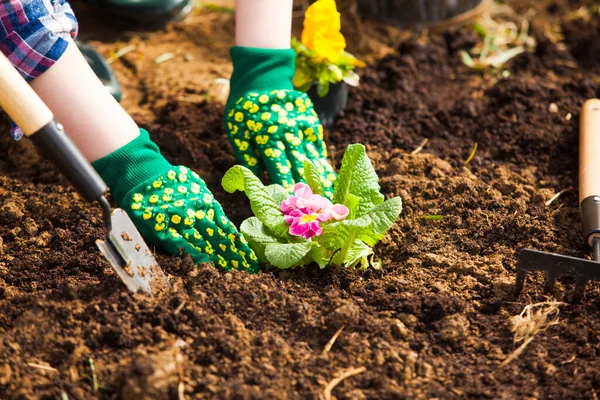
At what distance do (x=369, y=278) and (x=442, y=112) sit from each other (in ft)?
3.11

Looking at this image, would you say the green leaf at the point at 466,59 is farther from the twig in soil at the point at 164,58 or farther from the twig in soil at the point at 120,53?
the twig in soil at the point at 120,53

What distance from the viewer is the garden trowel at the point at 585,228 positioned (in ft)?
5.63

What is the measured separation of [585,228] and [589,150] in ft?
1.23

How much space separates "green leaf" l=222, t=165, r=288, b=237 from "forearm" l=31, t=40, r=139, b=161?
32 centimetres

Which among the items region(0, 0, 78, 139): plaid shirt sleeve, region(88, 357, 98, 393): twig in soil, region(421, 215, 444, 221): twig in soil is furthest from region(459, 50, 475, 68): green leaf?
region(88, 357, 98, 393): twig in soil

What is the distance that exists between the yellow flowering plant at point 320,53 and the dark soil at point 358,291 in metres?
0.18

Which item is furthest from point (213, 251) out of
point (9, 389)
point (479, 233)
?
point (479, 233)

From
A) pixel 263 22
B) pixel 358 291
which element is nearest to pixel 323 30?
pixel 263 22

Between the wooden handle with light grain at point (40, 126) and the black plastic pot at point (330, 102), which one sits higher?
the wooden handle with light grain at point (40, 126)

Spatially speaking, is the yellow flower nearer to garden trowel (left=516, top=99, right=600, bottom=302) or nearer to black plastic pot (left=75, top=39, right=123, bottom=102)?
black plastic pot (left=75, top=39, right=123, bottom=102)

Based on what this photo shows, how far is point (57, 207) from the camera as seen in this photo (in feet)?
6.95

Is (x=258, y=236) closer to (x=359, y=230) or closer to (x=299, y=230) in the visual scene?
(x=299, y=230)

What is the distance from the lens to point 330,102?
255 cm

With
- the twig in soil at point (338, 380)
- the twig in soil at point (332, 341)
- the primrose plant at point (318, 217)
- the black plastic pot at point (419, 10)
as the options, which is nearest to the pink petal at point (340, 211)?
the primrose plant at point (318, 217)
